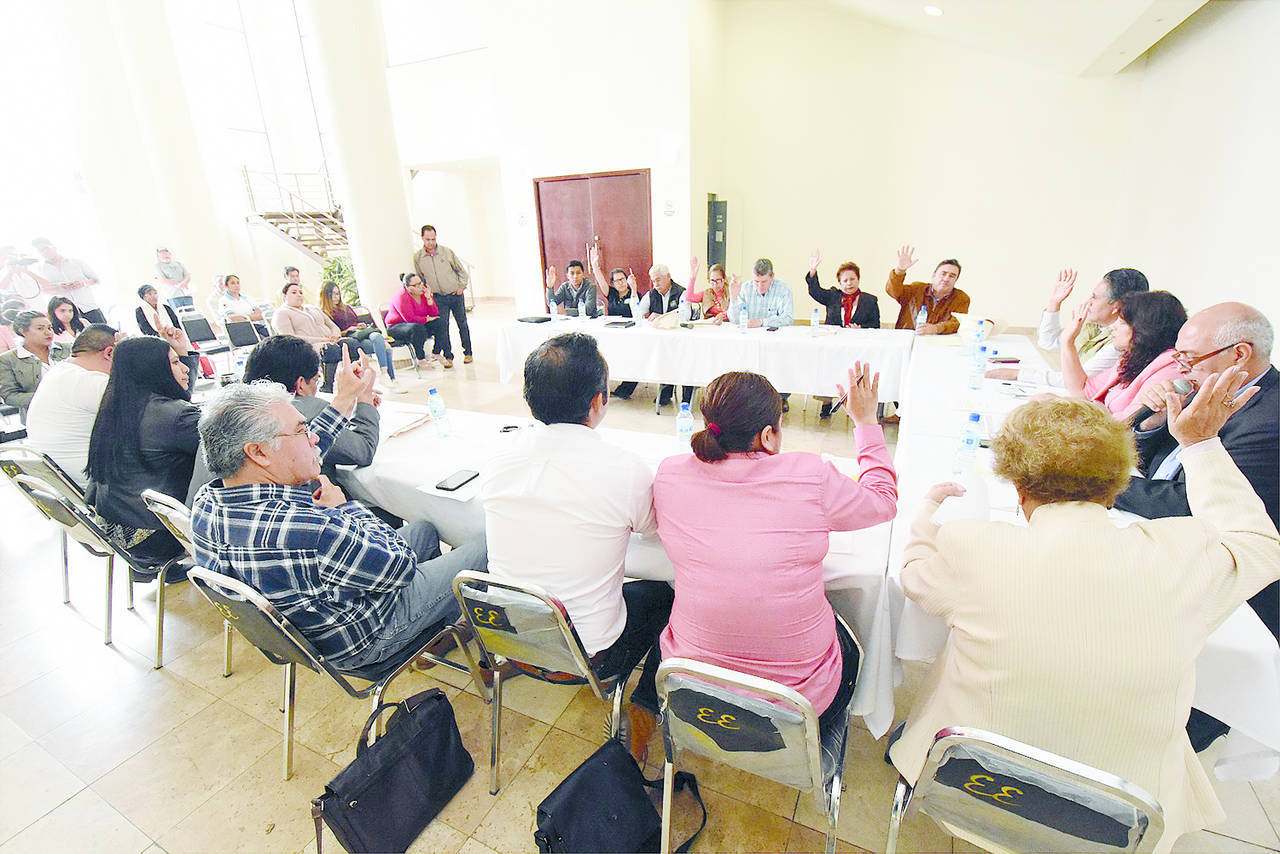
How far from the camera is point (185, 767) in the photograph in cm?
168

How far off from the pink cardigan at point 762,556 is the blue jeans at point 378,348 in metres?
4.96

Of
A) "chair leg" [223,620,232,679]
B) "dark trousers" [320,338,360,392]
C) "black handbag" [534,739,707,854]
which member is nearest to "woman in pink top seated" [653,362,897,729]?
→ "black handbag" [534,739,707,854]

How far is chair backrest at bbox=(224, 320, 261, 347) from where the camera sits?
510 centimetres

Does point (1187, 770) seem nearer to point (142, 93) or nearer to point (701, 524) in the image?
point (701, 524)

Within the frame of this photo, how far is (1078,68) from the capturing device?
5312 millimetres

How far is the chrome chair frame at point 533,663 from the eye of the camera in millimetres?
1203

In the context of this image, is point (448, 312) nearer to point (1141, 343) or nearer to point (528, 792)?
point (528, 792)

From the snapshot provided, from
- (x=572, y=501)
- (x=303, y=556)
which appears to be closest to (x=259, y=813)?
(x=303, y=556)

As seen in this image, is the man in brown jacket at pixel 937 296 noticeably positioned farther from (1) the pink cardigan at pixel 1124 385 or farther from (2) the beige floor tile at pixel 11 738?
(2) the beige floor tile at pixel 11 738

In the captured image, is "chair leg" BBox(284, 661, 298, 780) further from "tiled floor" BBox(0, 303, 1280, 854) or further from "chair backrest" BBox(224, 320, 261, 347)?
"chair backrest" BBox(224, 320, 261, 347)

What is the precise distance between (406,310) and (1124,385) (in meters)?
5.88

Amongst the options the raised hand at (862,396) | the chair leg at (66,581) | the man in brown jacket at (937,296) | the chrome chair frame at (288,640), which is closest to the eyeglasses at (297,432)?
the chrome chair frame at (288,640)

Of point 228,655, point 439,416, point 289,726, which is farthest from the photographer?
point 439,416

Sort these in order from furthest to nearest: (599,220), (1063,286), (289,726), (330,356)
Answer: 1. (599,220)
2. (330,356)
3. (1063,286)
4. (289,726)
